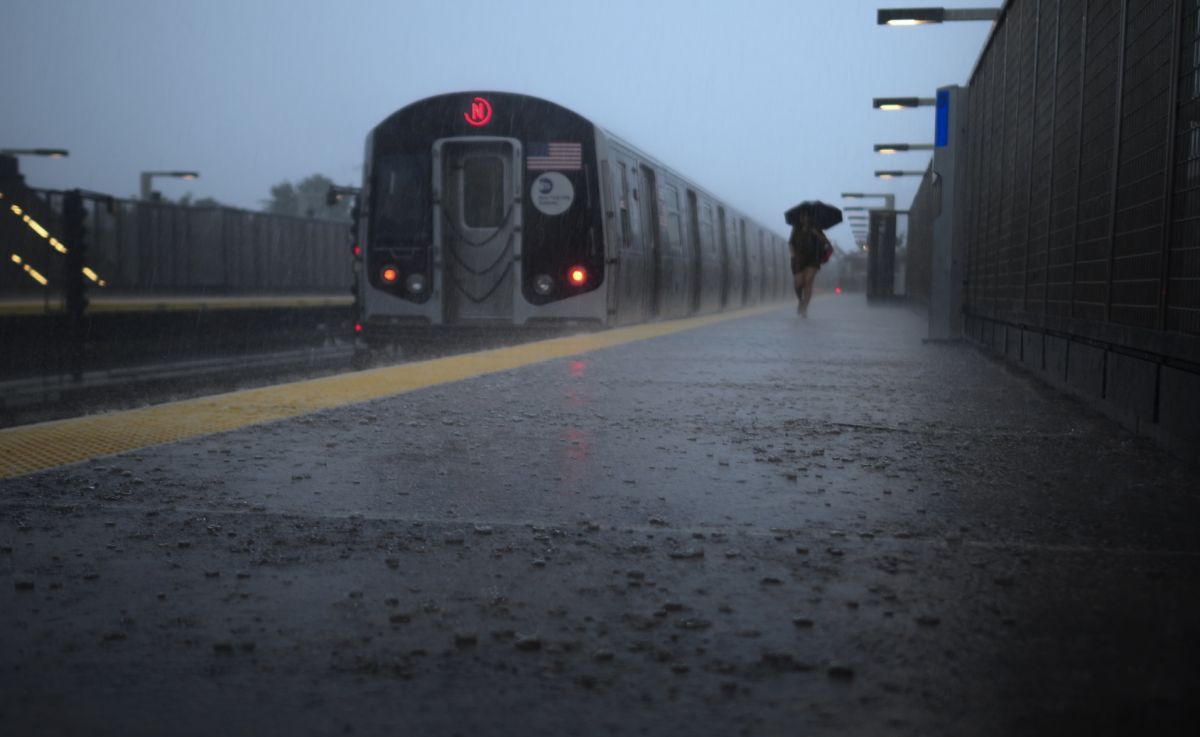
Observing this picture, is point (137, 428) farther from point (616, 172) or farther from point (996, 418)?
point (616, 172)

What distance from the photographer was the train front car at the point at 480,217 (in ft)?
43.3

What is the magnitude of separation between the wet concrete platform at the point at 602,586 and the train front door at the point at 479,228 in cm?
856

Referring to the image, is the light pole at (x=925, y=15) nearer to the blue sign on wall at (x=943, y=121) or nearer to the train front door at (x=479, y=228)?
the blue sign on wall at (x=943, y=121)

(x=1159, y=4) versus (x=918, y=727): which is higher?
(x=1159, y=4)

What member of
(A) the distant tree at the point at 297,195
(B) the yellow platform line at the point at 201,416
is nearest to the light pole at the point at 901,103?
(B) the yellow platform line at the point at 201,416

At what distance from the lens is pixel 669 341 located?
11.9m

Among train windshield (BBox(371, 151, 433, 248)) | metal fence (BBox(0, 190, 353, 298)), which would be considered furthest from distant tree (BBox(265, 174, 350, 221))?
train windshield (BBox(371, 151, 433, 248))

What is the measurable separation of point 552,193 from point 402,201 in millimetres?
1698

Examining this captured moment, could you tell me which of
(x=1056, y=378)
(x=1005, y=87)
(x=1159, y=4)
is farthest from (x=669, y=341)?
(x=1159, y=4)

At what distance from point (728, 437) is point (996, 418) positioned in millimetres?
1532

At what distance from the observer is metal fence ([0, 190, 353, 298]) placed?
1728 cm

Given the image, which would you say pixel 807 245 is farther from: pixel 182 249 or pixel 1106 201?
pixel 1106 201

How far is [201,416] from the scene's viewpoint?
5.29m

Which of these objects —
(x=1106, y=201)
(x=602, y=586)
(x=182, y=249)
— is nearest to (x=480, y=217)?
(x=1106, y=201)
